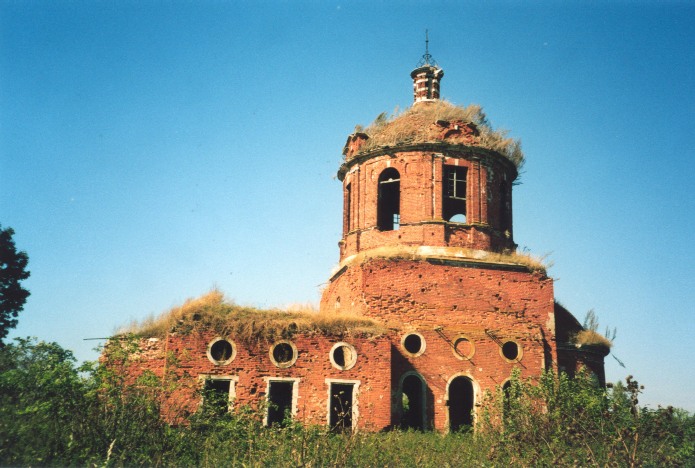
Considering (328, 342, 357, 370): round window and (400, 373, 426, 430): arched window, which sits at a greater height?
(328, 342, 357, 370): round window

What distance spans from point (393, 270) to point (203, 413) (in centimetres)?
706

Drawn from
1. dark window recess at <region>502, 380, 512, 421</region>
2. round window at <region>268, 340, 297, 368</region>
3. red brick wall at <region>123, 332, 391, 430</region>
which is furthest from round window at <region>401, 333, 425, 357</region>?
round window at <region>268, 340, 297, 368</region>

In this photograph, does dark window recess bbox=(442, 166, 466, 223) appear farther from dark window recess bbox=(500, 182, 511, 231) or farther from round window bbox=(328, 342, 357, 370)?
round window bbox=(328, 342, 357, 370)

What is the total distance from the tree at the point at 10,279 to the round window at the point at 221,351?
1573 centimetres

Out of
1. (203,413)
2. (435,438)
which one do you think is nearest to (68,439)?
(203,413)

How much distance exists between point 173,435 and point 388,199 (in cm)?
1225

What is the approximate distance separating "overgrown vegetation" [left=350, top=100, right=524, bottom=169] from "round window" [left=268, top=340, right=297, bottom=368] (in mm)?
7196

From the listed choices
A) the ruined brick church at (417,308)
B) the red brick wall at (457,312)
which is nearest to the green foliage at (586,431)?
the ruined brick church at (417,308)

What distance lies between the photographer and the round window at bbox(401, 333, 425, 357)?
16.1 meters

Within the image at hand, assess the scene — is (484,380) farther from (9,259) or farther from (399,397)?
(9,259)

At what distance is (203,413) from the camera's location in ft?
37.9

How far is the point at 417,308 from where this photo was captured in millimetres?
16547

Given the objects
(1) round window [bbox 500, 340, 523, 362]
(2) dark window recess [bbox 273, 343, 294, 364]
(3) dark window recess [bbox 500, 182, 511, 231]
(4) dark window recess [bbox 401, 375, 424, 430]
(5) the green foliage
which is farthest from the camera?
(3) dark window recess [bbox 500, 182, 511, 231]

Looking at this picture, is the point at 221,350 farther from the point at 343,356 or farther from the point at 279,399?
the point at 279,399
